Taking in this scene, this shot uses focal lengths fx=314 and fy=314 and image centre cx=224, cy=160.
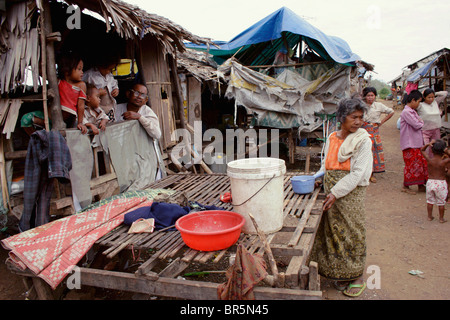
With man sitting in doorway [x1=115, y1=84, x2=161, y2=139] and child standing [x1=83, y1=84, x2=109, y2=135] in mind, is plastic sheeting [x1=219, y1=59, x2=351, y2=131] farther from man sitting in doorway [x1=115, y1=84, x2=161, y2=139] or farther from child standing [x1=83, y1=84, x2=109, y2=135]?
child standing [x1=83, y1=84, x2=109, y2=135]

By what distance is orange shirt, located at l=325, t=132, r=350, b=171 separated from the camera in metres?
3.10

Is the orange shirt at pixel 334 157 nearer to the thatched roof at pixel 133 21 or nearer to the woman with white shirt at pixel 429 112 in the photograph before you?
the thatched roof at pixel 133 21

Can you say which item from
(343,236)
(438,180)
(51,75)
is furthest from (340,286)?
(51,75)

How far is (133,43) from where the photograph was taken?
5.54 m

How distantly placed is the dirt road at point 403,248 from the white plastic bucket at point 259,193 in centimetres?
143

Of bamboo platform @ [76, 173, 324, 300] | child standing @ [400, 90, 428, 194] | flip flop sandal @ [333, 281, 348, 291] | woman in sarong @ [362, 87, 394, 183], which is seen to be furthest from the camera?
woman in sarong @ [362, 87, 394, 183]

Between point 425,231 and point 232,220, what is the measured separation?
3.85 m

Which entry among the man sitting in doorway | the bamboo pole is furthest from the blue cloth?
the man sitting in doorway

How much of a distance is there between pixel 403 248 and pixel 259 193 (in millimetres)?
3089

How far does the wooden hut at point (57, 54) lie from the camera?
11.5ft

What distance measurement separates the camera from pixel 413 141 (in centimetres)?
641
